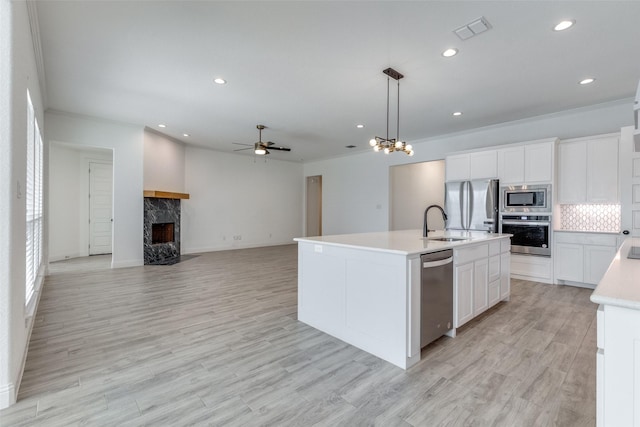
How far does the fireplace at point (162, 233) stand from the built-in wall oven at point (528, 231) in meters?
7.07

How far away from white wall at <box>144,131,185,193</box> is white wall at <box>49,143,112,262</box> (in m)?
1.56

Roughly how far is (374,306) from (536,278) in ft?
12.9

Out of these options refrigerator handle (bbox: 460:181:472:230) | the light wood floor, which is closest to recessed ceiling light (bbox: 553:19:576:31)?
the light wood floor

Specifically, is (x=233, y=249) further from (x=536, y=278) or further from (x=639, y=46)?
(x=639, y=46)

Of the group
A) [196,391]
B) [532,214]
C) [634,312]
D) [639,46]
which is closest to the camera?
[634,312]

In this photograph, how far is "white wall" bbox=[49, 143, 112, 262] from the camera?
660cm

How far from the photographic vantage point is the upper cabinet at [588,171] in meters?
4.21

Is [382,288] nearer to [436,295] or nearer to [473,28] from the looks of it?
[436,295]

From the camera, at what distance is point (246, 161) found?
892 cm

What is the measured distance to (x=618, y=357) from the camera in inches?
40.3

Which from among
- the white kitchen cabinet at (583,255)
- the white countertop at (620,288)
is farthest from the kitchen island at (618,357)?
the white kitchen cabinet at (583,255)

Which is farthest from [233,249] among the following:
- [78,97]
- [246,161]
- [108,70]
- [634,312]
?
[634,312]

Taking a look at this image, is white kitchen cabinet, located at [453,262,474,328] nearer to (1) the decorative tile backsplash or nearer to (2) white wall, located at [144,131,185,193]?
(1) the decorative tile backsplash

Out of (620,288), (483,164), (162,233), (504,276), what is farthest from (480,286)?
(162,233)
